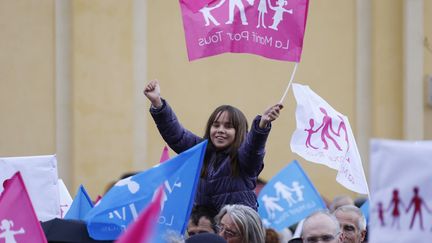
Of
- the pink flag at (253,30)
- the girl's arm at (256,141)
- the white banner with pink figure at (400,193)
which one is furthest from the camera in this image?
the pink flag at (253,30)

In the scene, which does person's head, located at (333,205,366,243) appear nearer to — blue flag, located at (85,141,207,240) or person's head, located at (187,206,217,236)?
person's head, located at (187,206,217,236)

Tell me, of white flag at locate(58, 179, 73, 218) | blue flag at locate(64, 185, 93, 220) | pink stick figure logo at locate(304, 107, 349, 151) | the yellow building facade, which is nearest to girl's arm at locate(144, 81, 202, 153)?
blue flag at locate(64, 185, 93, 220)

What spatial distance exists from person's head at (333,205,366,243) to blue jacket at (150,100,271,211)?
0.64m

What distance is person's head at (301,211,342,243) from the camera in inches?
261

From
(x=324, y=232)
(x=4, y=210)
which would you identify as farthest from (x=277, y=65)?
(x=4, y=210)

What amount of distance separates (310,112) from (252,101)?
21.7 feet

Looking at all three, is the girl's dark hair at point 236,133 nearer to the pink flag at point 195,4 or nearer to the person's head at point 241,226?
the person's head at point 241,226

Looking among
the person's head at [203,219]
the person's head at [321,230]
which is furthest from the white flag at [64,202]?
the person's head at [321,230]

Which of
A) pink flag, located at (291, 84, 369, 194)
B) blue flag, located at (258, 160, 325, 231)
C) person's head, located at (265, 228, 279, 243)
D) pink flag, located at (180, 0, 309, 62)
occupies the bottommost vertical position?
person's head, located at (265, 228, 279, 243)

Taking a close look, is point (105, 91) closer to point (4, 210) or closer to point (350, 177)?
point (350, 177)

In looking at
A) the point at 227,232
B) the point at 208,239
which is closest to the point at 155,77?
the point at 227,232

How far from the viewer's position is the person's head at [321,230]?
Answer: 664 cm

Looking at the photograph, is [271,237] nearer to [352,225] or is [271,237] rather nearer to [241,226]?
[352,225]

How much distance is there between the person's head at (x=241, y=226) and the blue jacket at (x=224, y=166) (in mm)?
472
